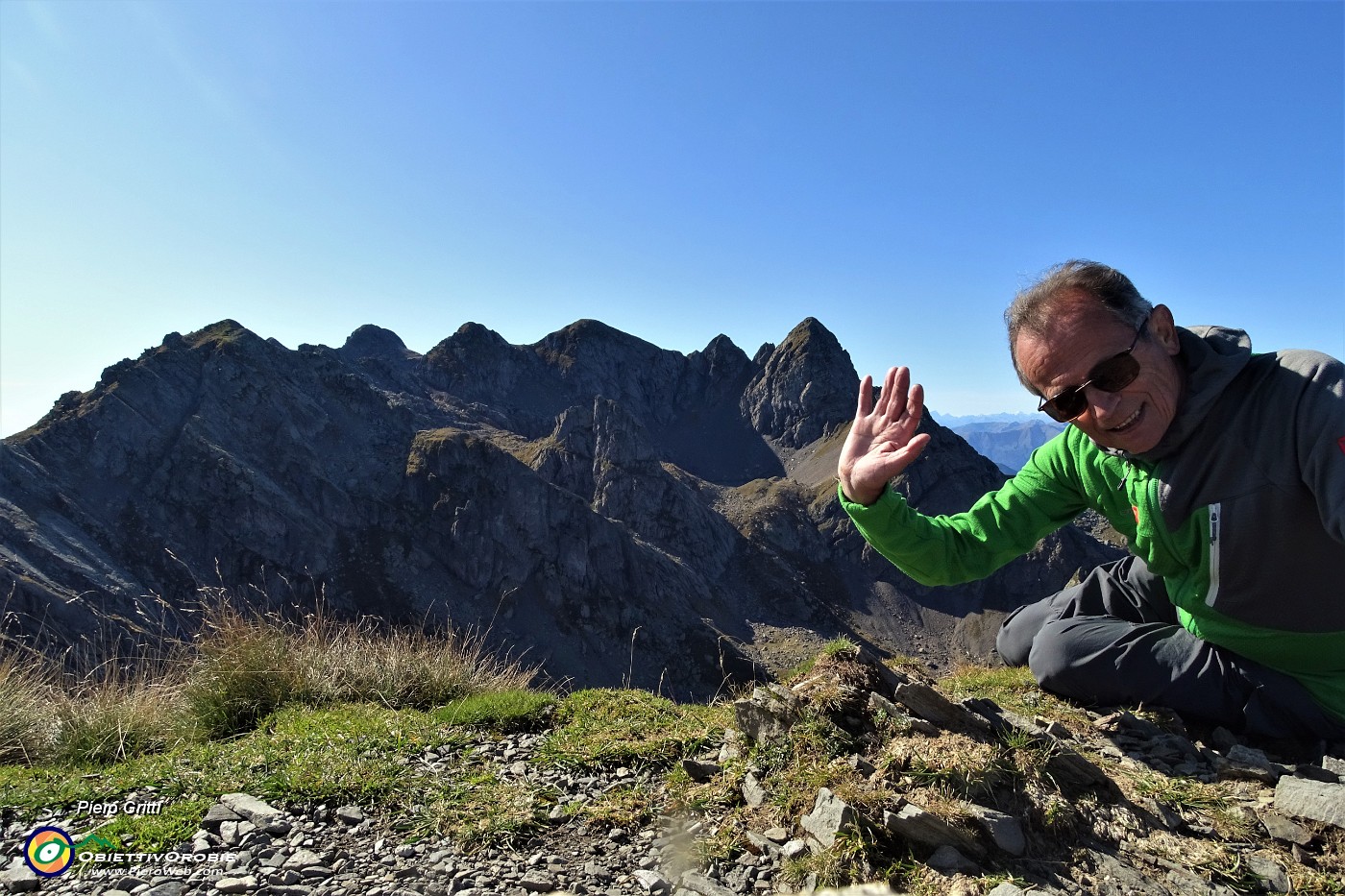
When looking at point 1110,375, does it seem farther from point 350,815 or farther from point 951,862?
point 350,815

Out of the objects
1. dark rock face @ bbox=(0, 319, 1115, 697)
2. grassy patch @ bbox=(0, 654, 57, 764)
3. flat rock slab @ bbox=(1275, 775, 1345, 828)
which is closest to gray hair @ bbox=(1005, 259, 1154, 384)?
flat rock slab @ bbox=(1275, 775, 1345, 828)

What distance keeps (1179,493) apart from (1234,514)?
0.98 ft

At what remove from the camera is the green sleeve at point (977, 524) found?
4.83 meters

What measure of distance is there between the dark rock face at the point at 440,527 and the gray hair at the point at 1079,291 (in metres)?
98.0

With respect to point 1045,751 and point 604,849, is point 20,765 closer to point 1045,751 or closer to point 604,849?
point 604,849

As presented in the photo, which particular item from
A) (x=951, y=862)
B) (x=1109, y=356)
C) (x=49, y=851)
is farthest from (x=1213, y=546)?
(x=49, y=851)

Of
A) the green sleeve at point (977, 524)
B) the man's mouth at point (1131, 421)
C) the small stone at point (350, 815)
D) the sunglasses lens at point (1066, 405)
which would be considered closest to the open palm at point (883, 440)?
the green sleeve at point (977, 524)

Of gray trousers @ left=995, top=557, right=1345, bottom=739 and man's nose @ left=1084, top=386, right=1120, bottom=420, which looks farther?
gray trousers @ left=995, top=557, right=1345, bottom=739

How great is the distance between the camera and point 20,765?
20.0ft

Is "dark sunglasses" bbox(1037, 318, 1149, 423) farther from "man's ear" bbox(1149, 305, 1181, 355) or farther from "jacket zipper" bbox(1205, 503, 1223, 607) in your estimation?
"jacket zipper" bbox(1205, 503, 1223, 607)

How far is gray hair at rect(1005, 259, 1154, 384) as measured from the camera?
427cm

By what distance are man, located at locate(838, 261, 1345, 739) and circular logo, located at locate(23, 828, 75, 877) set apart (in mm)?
5386

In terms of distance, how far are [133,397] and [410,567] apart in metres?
55.6

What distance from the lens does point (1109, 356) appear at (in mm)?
4238
